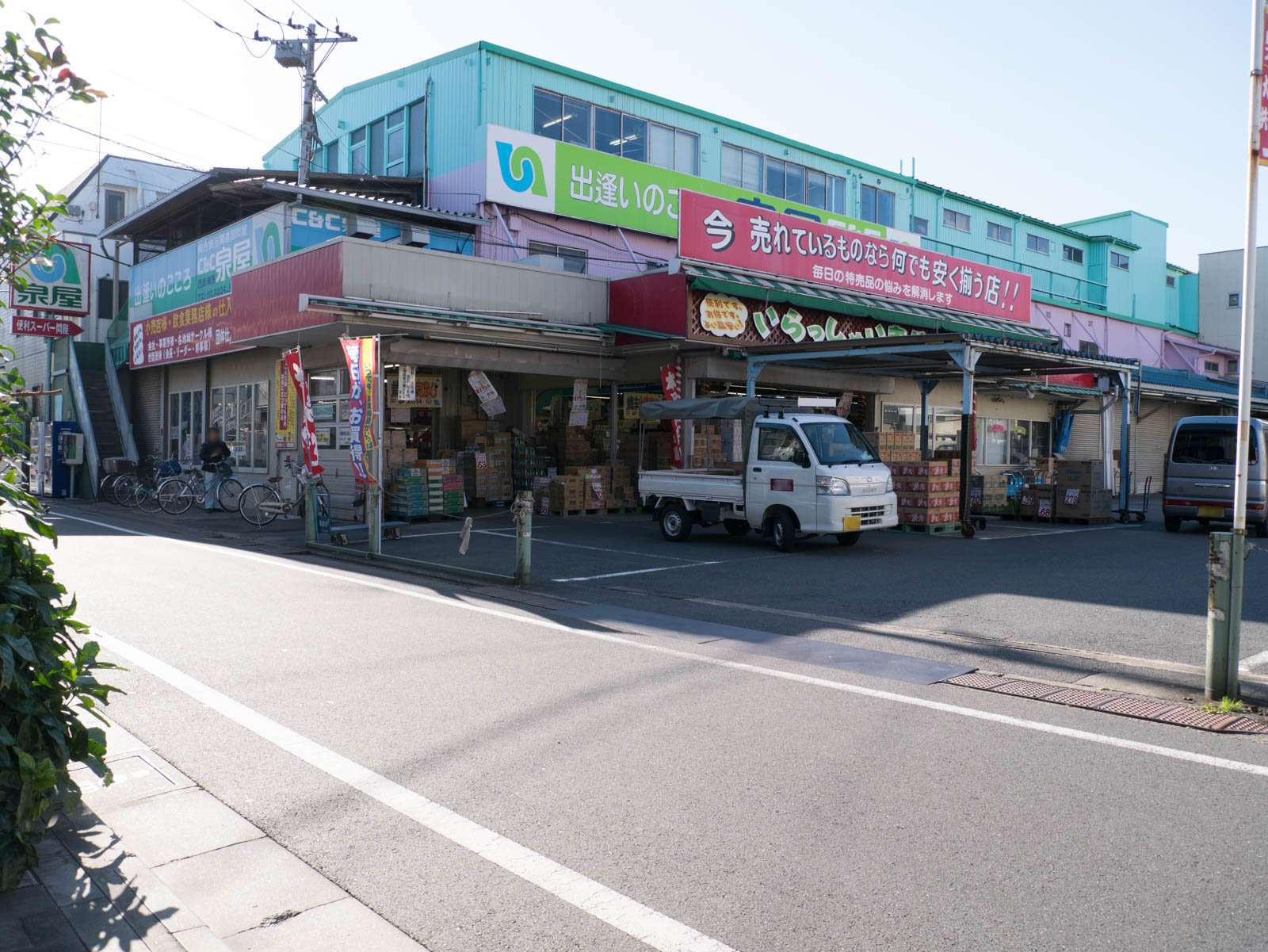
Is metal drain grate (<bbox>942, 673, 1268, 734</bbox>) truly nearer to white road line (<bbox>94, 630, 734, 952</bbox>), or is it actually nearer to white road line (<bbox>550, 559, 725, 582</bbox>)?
white road line (<bbox>94, 630, 734, 952</bbox>)

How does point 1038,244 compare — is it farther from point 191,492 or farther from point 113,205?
point 113,205

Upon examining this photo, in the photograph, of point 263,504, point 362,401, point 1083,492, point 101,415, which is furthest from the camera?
point 101,415

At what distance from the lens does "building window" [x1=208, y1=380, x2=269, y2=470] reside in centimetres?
2208

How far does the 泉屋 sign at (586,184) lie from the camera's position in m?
22.5

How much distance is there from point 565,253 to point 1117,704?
19.9 m

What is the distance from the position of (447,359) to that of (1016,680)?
1326 cm

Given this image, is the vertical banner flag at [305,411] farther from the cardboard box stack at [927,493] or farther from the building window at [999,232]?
the building window at [999,232]

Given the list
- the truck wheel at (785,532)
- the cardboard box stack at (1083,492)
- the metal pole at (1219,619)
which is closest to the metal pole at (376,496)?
the truck wheel at (785,532)

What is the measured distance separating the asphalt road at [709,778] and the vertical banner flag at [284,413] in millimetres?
10559

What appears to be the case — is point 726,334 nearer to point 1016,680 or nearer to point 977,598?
point 977,598

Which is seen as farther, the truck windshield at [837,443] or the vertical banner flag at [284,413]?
the vertical banner flag at [284,413]

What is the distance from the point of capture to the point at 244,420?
22.9 metres

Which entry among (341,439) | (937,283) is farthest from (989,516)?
(341,439)

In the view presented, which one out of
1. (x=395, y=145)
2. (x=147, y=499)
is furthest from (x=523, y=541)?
(x=395, y=145)
